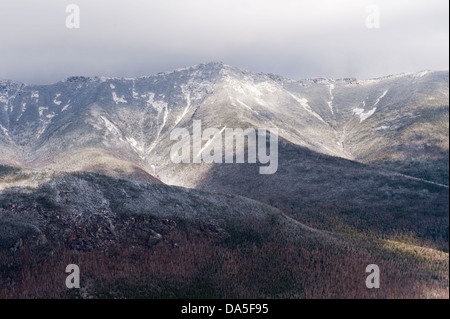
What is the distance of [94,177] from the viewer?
4931 cm

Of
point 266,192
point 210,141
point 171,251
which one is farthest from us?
point 210,141

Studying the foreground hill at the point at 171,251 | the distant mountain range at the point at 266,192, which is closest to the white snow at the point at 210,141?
the distant mountain range at the point at 266,192

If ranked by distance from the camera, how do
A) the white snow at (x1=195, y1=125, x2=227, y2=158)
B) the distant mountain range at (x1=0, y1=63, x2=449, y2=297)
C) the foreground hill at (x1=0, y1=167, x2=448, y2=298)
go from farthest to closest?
the white snow at (x1=195, y1=125, x2=227, y2=158)
the distant mountain range at (x1=0, y1=63, x2=449, y2=297)
the foreground hill at (x1=0, y1=167, x2=448, y2=298)

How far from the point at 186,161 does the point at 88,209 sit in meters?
111

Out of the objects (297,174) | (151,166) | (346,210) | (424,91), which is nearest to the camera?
(346,210)

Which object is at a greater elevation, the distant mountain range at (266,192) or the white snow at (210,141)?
the white snow at (210,141)

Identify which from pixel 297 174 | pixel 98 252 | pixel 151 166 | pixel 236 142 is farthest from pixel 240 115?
pixel 98 252

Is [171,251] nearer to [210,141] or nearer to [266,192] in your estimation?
[266,192]

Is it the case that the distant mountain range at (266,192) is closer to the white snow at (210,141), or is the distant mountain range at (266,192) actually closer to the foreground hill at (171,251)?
the foreground hill at (171,251)

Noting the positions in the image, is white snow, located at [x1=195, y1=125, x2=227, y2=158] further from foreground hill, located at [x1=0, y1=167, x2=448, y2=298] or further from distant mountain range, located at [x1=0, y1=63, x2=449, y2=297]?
foreground hill, located at [x1=0, y1=167, x2=448, y2=298]

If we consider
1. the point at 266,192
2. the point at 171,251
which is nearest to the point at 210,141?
the point at 266,192

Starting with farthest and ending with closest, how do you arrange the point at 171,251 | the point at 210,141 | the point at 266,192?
the point at 210,141, the point at 266,192, the point at 171,251

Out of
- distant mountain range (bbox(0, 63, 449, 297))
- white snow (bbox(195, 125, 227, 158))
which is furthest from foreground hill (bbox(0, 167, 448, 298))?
white snow (bbox(195, 125, 227, 158))

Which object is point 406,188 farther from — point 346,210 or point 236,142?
point 236,142
